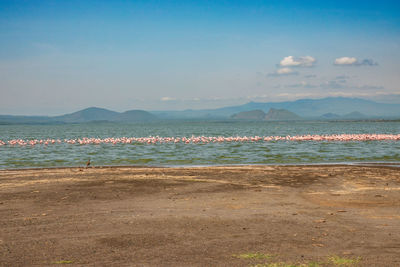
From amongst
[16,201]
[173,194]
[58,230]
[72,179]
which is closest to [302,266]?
[58,230]

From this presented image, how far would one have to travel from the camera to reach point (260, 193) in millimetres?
13695

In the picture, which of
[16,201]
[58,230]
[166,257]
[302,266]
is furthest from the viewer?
[16,201]

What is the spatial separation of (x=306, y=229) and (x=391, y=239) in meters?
1.75

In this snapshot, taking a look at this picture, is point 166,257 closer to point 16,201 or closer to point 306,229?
point 306,229

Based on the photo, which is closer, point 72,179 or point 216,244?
point 216,244

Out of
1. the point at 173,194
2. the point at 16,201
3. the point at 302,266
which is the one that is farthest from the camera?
the point at 173,194

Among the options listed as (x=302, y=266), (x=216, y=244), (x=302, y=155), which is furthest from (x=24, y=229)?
(x=302, y=155)

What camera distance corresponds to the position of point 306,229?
29.5 ft

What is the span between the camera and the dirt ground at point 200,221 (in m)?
7.21

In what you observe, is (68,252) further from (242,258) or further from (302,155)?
(302,155)

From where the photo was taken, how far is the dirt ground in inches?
284

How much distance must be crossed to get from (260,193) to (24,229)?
7703mm

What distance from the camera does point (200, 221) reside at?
31.9ft

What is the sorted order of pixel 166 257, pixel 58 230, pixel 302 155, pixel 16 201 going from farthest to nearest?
1. pixel 302 155
2. pixel 16 201
3. pixel 58 230
4. pixel 166 257
